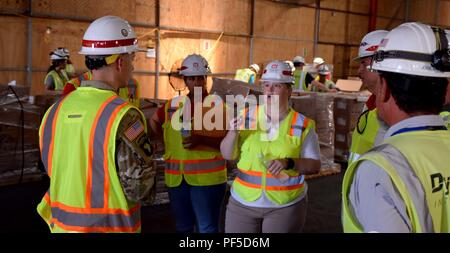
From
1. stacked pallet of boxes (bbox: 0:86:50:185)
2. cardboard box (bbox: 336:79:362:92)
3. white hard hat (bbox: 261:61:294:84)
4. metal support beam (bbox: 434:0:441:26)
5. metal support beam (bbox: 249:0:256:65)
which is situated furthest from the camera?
metal support beam (bbox: 434:0:441:26)

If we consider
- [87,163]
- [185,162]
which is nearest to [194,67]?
[185,162]

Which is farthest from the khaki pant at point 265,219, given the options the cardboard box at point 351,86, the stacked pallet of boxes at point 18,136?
the cardboard box at point 351,86

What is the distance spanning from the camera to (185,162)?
11.8 ft

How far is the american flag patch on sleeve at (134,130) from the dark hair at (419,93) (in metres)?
1.23

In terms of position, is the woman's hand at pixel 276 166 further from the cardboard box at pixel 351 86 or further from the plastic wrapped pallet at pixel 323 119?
the cardboard box at pixel 351 86

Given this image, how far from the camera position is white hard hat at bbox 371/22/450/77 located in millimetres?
1414

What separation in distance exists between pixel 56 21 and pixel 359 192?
9.67 meters

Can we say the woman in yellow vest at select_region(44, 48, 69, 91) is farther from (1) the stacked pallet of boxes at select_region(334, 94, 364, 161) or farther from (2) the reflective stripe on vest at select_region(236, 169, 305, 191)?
(2) the reflective stripe on vest at select_region(236, 169, 305, 191)

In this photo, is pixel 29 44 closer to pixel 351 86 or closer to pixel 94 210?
pixel 94 210

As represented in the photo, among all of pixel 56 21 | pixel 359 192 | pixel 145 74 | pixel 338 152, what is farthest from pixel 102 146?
pixel 145 74

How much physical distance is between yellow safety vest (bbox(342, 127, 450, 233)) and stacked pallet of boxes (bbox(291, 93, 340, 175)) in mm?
6064

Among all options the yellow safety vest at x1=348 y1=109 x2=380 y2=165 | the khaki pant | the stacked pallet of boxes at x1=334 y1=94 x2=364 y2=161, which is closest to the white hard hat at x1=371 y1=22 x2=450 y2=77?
the yellow safety vest at x1=348 y1=109 x2=380 y2=165

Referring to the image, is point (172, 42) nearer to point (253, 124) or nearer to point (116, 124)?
point (253, 124)

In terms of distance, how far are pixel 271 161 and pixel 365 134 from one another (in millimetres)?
680
